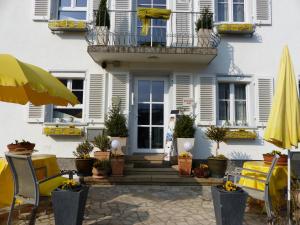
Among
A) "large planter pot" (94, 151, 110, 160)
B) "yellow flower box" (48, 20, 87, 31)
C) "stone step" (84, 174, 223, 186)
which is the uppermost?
"yellow flower box" (48, 20, 87, 31)

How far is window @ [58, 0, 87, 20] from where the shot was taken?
27.2 feet

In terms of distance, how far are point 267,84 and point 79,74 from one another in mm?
5327

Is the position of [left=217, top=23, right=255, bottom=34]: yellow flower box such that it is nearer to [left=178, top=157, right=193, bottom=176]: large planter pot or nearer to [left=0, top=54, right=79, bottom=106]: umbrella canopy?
[left=178, top=157, right=193, bottom=176]: large planter pot

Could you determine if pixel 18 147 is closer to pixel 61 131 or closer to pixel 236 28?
pixel 61 131

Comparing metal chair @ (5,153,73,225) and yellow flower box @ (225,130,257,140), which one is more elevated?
yellow flower box @ (225,130,257,140)

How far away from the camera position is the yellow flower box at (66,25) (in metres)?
7.77

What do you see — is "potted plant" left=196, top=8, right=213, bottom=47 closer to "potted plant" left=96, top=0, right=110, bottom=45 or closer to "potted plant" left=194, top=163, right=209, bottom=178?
"potted plant" left=96, top=0, right=110, bottom=45

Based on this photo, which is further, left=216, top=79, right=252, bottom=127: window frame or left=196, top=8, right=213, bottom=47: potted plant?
left=216, top=79, right=252, bottom=127: window frame

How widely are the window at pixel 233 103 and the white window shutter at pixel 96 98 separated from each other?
3403 millimetres

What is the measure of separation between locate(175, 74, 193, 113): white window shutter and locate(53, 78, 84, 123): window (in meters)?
2.73

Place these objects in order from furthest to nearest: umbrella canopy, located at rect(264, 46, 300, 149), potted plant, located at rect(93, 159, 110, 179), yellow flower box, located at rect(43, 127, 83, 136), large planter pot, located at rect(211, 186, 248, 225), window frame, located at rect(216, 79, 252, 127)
Answer: window frame, located at rect(216, 79, 252, 127) → yellow flower box, located at rect(43, 127, 83, 136) → potted plant, located at rect(93, 159, 110, 179) → umbrella canopy, located at rect(264, 46, 300, 149) → large planter pot, located at rect(211, 186, 248, 225)

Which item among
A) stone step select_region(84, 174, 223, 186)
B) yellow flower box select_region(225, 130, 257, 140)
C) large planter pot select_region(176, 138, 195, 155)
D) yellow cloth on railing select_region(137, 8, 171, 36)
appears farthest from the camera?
yellow flower box select_region(225, 130, 257, 140)

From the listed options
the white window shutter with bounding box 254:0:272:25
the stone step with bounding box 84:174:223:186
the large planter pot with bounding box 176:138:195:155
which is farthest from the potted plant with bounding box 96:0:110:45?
the white window shutter with bounding box 254:0:272:25

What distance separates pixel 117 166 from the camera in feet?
21.6
